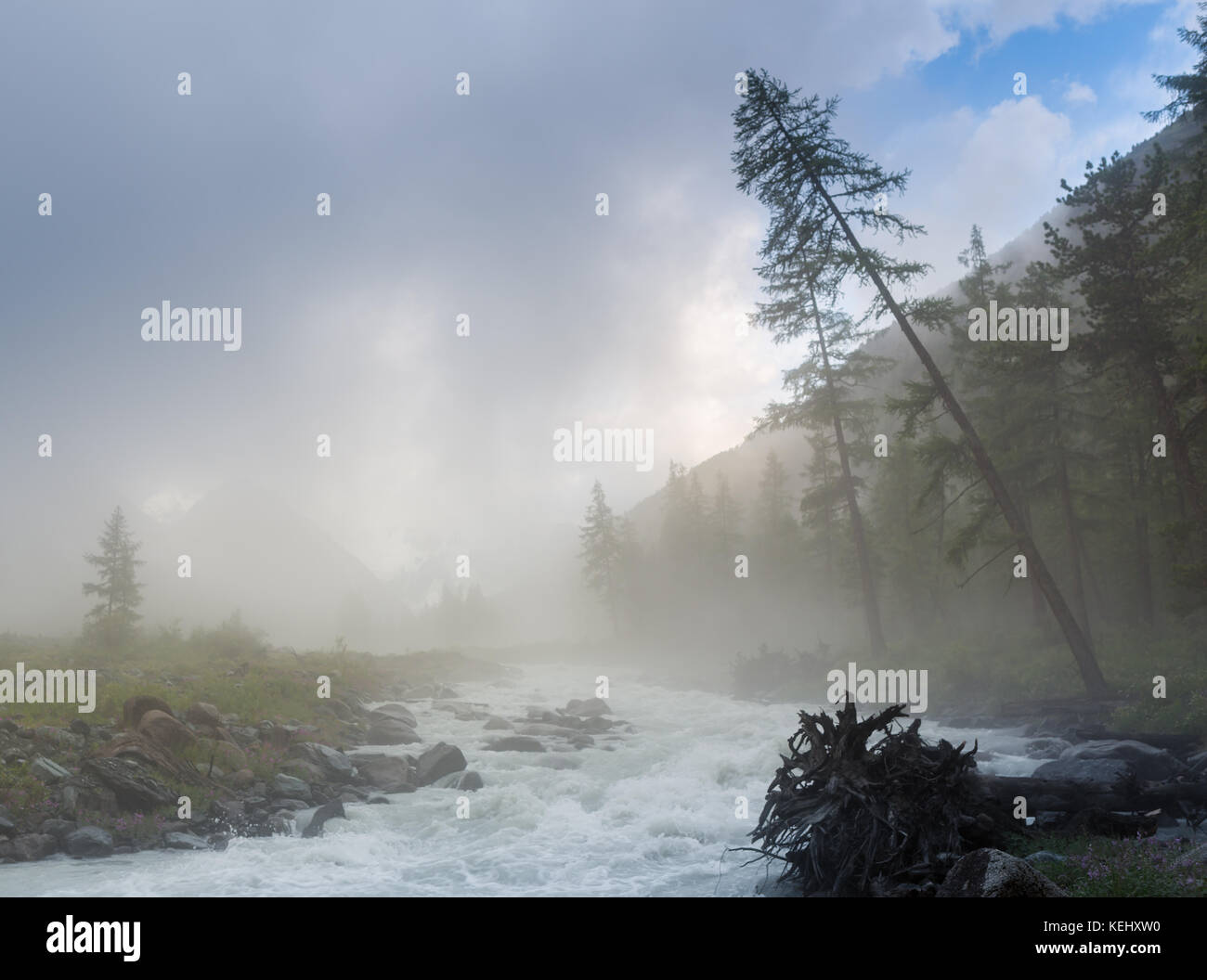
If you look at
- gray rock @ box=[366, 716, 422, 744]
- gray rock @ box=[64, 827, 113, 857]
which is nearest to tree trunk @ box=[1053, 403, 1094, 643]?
gray rock @ box=[366, 716, 422, 744]

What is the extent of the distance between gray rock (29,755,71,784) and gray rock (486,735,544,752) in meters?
11.6

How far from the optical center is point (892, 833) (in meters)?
Answer: 8.50

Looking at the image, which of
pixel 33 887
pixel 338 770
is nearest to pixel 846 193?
pixel 338 770

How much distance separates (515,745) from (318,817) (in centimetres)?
917

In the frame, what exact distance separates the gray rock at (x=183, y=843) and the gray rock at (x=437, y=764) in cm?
586

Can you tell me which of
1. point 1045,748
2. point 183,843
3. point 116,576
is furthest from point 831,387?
point 116,576

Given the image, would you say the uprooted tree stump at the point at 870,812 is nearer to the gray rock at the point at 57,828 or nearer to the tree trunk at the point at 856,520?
the gray rock at the point at 57,828

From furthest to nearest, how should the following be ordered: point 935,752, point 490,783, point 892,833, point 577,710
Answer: point 577,710, point 490,783, point 935,752, point 892,833

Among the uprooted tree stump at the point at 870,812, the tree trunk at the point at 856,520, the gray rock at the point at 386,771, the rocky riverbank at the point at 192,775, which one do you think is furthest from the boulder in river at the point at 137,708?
the tree trunk at the point at 856,520

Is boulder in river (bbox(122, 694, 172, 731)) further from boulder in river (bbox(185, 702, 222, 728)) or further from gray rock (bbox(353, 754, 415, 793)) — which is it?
gray rock (bbox(353, 754, 415, 793))

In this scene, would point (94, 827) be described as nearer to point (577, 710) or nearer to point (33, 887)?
point (33, 887)

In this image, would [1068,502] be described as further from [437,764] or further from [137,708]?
[137,708]
